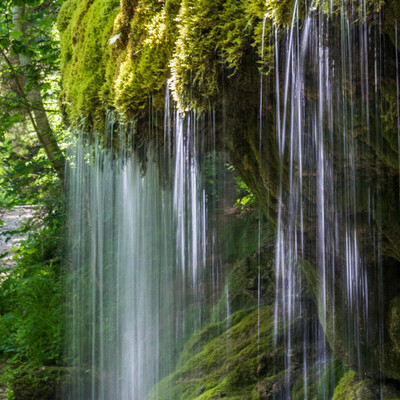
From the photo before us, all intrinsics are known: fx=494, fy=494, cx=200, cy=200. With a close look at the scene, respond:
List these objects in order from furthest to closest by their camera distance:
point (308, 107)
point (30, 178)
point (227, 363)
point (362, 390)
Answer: point (30, 178)
point (227, 363)
point (362, 390)
point (308, 107)

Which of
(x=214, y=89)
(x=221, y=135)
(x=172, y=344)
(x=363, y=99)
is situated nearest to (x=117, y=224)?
(x=172, y=344)

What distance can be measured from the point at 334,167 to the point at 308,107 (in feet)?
1.25

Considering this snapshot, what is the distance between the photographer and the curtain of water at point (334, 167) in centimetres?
228

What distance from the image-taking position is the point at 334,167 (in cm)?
282

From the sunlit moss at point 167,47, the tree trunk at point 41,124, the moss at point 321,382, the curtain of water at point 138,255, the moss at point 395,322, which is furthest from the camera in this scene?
the tree trunk at point 41,124

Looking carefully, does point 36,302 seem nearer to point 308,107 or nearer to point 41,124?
point 41,124

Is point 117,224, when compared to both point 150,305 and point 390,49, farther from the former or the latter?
point 390,49

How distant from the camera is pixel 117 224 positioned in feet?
18.9

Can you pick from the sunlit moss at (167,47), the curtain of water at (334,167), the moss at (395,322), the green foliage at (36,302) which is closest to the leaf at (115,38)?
the sunlit moss at (167,47)

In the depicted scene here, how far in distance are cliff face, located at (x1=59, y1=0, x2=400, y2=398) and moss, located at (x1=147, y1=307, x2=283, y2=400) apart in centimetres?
127

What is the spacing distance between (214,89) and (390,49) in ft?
3.17

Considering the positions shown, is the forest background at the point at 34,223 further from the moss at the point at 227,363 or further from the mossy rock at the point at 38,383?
the moss at the point at 227,363

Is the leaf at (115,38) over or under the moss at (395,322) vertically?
over

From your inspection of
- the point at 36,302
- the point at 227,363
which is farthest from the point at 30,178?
the point at 227,363
